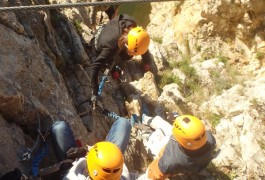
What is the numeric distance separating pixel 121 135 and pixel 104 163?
4.25 feet

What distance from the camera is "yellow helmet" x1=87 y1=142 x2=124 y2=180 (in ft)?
14.7

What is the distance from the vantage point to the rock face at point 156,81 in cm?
575

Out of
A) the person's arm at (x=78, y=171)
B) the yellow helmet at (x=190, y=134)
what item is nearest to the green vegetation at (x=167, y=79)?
the yellow helmet at (x=190, y=134)

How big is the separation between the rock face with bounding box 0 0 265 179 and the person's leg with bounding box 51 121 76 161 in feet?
1.38

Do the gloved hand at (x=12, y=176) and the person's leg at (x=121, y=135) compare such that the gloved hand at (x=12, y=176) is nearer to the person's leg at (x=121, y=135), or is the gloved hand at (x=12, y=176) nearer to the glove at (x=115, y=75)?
the person's leg at (x=121, y=135)

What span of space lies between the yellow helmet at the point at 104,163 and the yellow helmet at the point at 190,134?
1.15m

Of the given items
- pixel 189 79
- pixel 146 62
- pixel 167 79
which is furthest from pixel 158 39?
pixel 146 62

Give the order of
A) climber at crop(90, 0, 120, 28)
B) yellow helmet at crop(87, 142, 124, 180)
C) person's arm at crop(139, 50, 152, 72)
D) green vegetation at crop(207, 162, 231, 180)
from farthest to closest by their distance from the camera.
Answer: climber at crop(90, 0, 120, 28) → person's arm at crop(139, 50, 152, 72) → green vegetation at crop(207, 162, 231, 180) → yellow helmet at crop(87, 142, 124, 180)

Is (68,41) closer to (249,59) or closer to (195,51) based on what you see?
(195,51)

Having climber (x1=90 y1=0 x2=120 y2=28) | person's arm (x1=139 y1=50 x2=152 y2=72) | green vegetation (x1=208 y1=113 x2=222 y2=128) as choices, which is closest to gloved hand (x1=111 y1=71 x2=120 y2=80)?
person's arm (x1=139 y1=50 x2=152 y2=72)

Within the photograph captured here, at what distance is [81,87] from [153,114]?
1.61 metres

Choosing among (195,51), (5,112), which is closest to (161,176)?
(5,112)

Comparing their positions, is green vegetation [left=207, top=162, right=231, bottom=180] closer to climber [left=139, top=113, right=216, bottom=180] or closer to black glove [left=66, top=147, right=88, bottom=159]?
climber [left=139, top=113, right=216, bottom=180]

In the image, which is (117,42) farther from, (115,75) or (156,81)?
(156,81)
